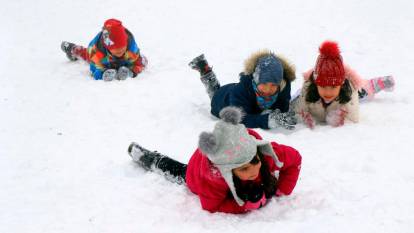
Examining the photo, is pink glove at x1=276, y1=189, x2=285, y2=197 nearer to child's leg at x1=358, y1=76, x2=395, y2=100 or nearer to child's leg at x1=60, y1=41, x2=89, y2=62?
child's leg at x1=358, y1=76, x2=395, y2=100

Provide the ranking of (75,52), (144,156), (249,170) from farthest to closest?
(75,52), (144,156), (249,170)

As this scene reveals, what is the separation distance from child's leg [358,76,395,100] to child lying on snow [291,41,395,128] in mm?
529

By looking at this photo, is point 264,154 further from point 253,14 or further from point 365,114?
point 253,14

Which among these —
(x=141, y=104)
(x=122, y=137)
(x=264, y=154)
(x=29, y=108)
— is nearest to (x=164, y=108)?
(x=141, y=104)

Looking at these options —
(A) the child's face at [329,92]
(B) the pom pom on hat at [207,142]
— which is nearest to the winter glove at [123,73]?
(A) the child's face at [329,92]

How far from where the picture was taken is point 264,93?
14.3ft

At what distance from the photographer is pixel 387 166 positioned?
137 inches

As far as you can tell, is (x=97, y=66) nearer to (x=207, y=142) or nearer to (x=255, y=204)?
(x=255, y=204)

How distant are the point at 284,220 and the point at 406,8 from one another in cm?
597

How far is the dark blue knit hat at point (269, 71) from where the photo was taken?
4.20 meters

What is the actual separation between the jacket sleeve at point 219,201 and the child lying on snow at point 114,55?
3129 mm

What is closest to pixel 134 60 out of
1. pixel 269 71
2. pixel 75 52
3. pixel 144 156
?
pixel 75 52

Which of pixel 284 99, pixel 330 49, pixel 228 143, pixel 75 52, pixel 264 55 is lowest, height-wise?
pixel 75 52

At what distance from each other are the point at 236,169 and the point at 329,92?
162cm
